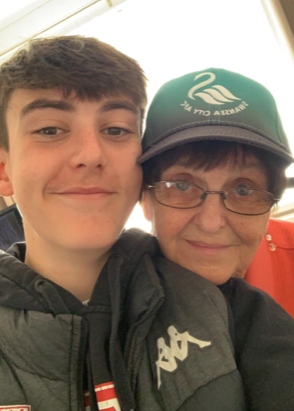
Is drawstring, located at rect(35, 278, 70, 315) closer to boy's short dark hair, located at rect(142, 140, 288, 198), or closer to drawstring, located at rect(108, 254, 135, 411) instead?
drawstring, located at rect(108, 254, 135, 411)

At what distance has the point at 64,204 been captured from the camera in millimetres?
788

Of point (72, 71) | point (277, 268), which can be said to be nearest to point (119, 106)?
point (72, 71)

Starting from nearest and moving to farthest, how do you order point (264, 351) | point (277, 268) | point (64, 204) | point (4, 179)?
1. point (264, 351)
2. point (64, 204)
3. point (4, 179)
4. point (277, 268)

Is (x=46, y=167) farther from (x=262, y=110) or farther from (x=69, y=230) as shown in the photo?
(x=262, y=110)

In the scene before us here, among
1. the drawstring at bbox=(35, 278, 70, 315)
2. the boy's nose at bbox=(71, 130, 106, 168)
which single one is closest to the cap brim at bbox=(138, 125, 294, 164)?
the boy's nose at bbox=(71, 130, 106, 168)

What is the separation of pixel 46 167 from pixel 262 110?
1.60 ft

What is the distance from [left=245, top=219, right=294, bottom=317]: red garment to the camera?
1214 mm

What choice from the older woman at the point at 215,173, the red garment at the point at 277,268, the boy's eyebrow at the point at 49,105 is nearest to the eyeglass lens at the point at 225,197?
the older woman at the point at 215,173

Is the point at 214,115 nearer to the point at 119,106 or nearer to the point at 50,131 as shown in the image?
the point at 119,106

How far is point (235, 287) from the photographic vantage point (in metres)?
0.85

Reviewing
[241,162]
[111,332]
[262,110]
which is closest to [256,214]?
[241,162]

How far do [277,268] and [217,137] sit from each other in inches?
24.1

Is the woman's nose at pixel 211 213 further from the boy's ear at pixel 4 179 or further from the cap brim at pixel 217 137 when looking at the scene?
the boy's ear at pixel 4 179

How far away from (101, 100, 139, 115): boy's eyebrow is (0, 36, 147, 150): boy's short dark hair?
0.06 ft
